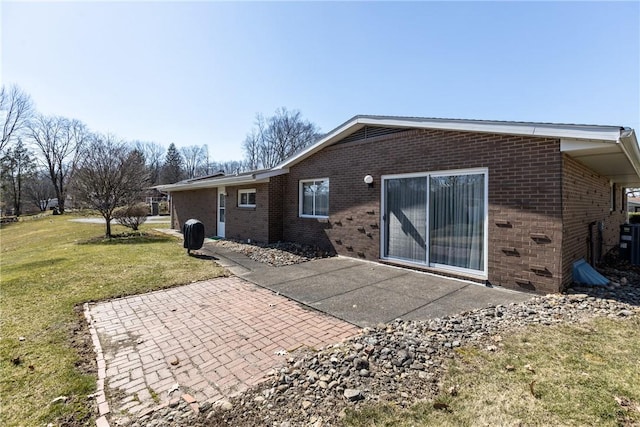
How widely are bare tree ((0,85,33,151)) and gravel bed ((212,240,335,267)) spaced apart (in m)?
41.1

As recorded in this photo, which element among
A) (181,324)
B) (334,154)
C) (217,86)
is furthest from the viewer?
Result: (217,86)

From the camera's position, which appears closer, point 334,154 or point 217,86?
point 334,154

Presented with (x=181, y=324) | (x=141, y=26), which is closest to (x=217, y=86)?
(x=141, y=26)

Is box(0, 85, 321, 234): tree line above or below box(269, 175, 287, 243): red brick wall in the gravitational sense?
above

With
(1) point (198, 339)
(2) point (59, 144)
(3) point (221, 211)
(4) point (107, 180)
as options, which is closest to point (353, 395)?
(1) point (198, 339)

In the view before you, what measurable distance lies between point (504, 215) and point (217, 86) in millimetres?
10813

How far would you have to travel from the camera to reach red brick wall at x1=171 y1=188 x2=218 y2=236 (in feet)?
48.6

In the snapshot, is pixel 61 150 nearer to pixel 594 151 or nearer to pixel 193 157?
pixel 193 157

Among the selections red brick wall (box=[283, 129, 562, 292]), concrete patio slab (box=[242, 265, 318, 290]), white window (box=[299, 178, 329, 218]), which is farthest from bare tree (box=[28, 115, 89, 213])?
red brick wall (box=[283, 129, 562, 292])

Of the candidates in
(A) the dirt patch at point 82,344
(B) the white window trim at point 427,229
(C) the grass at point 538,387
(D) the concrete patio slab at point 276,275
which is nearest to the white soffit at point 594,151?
(B) the white window trim at point 427,229

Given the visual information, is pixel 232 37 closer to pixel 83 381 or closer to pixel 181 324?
pixel 181 324

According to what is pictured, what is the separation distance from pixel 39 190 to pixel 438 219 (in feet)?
222

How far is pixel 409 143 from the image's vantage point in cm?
724

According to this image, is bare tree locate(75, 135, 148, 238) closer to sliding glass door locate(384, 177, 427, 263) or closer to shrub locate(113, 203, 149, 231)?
shrub locate(113, 203, 149, 231)
